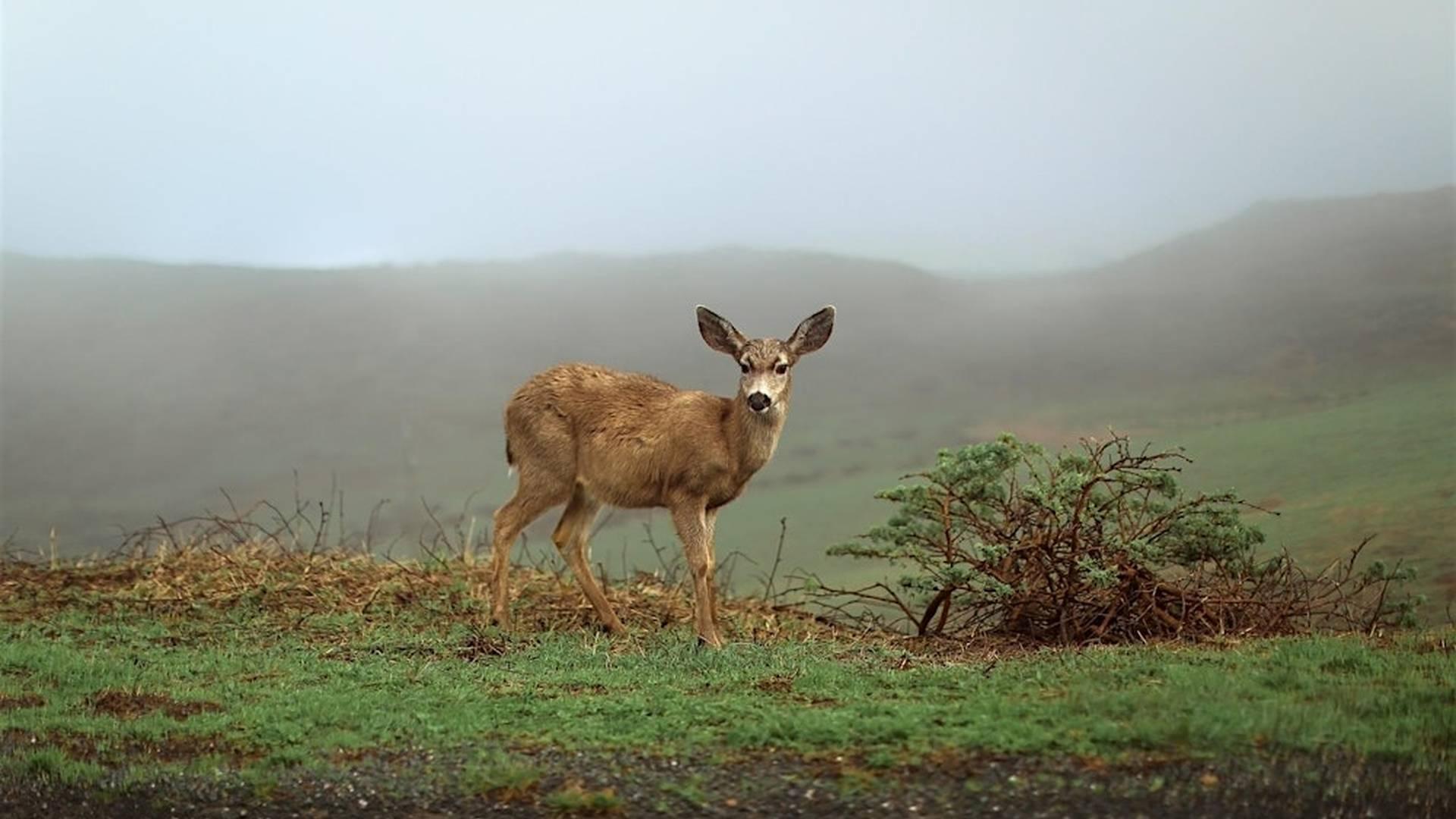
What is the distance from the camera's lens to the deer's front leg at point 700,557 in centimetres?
1170

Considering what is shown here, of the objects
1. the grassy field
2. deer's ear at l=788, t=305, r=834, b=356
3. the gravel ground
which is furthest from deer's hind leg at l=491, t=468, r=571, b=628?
the gravel ground

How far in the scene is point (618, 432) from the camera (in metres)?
12.6

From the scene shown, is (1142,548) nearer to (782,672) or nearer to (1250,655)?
(1250,655)

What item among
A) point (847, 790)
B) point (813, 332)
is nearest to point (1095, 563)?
point (813, 332)

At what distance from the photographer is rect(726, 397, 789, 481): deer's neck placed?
11805 mm

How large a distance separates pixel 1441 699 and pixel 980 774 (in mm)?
2398

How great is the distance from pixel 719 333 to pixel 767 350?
0.43 meters

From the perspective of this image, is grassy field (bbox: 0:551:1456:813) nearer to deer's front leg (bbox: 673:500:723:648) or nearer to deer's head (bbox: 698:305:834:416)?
deer's front leg (bbox: 673:500:723:648)

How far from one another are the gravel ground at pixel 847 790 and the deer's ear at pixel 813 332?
4636 mm

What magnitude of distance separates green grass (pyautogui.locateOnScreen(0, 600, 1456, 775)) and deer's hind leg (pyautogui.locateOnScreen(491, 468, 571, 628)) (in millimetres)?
1245

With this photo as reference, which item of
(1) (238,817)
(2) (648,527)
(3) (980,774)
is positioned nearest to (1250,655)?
(3) (980,774)

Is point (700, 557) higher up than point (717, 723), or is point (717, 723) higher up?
point (700, 557)

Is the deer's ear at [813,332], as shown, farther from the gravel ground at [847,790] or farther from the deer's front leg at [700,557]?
the gravel ground at [847,790]

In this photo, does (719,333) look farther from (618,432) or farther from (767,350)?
(618,432)
